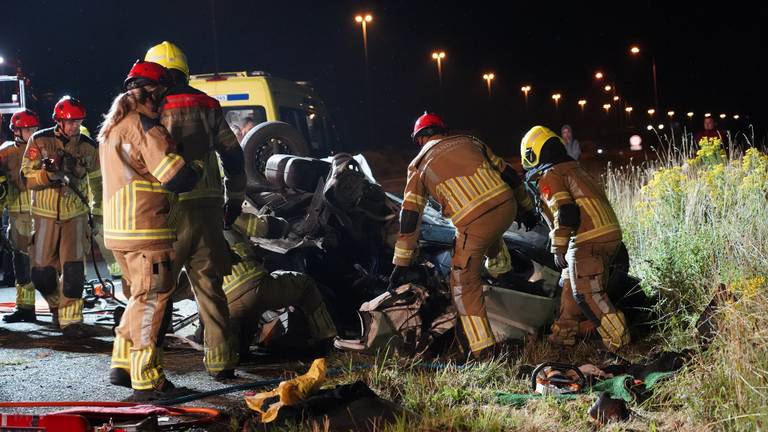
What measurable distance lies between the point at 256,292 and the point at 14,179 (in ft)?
10.5

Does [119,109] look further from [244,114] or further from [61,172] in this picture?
[244,114]

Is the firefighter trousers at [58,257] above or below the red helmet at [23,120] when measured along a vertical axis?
below

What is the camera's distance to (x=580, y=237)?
5.98 meters

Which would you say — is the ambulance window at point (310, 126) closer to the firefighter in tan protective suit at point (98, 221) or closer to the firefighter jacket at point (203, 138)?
the firefighter in tan protective suit at point (98, 221)

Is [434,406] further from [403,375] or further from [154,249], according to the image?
[154,249]

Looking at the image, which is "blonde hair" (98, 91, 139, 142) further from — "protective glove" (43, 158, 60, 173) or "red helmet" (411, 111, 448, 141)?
"protective glove" (43, 158, 60, 173)

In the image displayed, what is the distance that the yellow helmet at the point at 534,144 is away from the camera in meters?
6.15

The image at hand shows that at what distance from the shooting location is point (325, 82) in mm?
52156

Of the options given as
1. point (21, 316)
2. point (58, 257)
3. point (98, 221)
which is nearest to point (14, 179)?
point (98, 221)

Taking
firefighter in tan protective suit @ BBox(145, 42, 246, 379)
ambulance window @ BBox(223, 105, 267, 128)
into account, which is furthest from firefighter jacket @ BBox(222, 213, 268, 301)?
ambulance window @ BBox(223, 105, 267, 128)

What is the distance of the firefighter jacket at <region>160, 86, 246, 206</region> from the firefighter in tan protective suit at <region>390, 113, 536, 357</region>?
1.20 m

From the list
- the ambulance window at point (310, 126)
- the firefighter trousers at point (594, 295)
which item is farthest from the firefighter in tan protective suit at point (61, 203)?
the ambulance window at point (310, 126)

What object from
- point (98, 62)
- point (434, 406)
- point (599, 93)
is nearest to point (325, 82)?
point (98, 62)

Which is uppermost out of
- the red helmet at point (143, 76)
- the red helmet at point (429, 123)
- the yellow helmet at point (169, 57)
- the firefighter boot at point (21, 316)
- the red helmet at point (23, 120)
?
the yellow helmet at point (169, 57)
